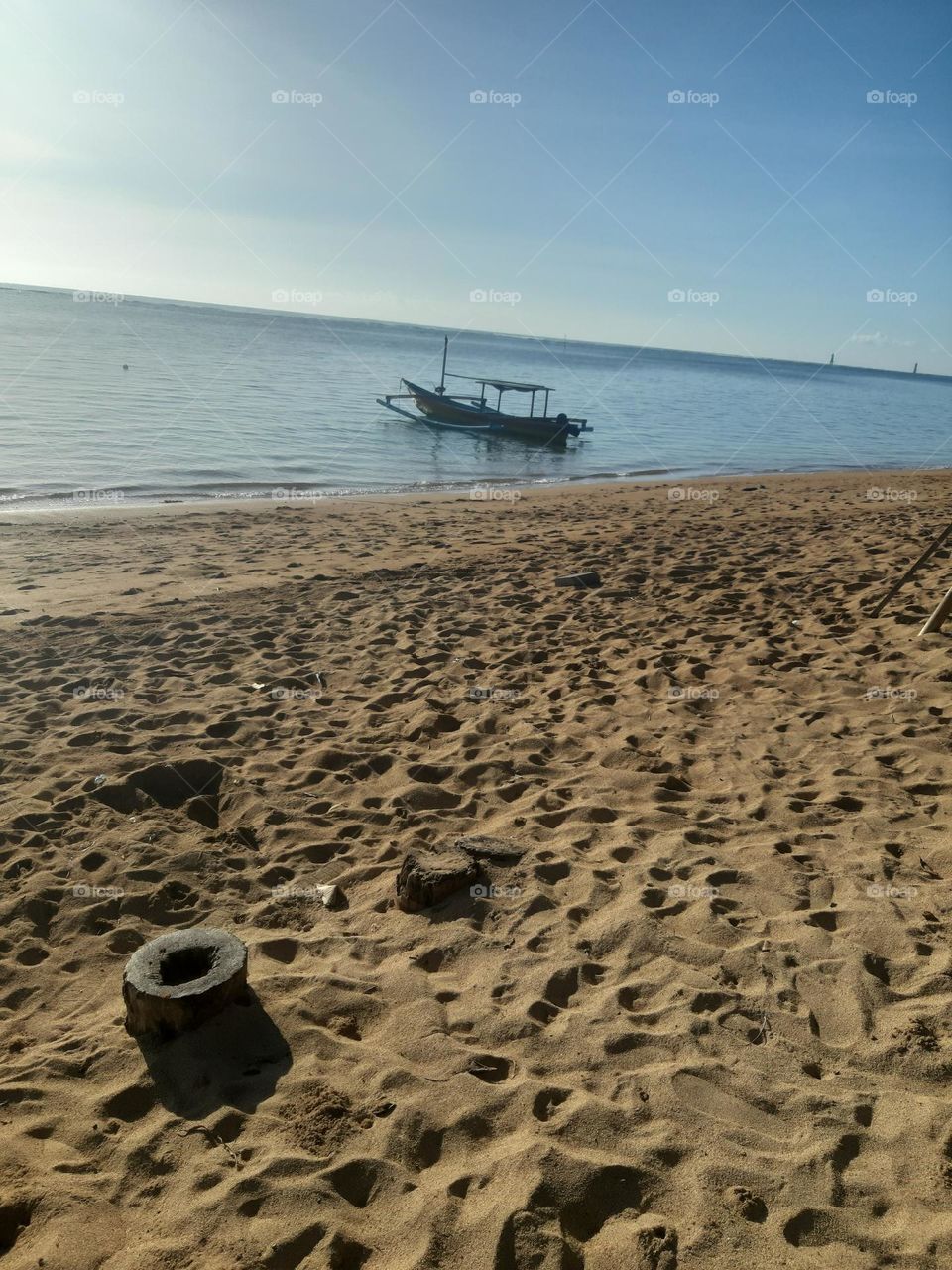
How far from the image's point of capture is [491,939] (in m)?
3.97

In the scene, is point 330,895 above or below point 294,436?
below

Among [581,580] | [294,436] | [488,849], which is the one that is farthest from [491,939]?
[294,436]

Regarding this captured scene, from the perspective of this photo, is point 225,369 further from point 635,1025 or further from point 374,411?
point 635,1025

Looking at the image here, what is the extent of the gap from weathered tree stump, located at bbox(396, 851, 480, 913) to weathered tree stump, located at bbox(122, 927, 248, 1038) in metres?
0.89

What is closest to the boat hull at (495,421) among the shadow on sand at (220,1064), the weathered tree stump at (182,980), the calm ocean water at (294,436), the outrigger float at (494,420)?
the outrigger float at (494,420)

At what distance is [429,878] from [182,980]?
1.19 m

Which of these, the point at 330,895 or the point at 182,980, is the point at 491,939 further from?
the point at 182,980

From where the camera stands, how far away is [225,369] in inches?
1735

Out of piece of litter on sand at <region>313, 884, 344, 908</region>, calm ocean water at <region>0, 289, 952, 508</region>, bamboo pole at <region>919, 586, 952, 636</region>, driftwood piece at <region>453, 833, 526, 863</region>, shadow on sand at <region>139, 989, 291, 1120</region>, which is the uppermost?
calm ocean water at <region>0, 289, 952, 508</region>

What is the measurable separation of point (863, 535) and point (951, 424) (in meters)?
43.0

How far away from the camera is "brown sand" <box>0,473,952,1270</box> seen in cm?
265

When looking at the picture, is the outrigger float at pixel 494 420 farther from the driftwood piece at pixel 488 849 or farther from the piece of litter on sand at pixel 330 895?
the piece of litter on sand at pixel 330 895

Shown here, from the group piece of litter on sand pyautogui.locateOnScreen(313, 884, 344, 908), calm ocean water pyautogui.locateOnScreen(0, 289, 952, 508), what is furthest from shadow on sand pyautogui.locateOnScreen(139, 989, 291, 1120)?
calm ocean water pyautogui.locateOnScreen(0, 289, 952, 508)

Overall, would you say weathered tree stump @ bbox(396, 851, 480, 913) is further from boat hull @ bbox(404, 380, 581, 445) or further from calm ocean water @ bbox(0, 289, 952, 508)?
boat hull @ bbox(404, 380, 581, 445)
